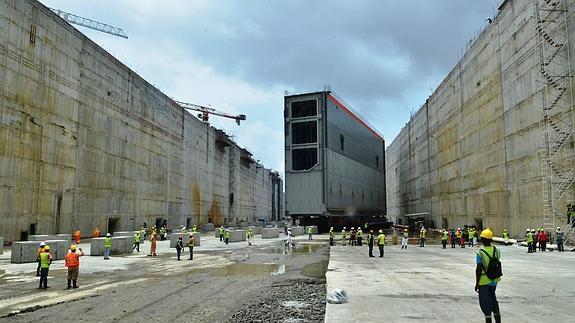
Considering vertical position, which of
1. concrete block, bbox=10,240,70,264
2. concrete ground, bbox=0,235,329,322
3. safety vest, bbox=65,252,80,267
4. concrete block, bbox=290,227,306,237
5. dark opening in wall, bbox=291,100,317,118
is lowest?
concrete block, bbox=290,227,306,237

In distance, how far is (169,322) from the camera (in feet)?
31.2

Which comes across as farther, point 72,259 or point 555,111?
point 555,111

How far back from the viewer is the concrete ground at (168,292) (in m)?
10.3

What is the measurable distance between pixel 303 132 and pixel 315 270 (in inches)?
1505

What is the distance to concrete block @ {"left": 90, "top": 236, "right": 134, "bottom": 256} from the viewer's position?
25.3 metres

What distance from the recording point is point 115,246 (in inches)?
1063

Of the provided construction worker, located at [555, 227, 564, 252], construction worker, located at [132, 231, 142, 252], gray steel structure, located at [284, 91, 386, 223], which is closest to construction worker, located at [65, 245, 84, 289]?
construction worker, located at [132, 231, 142, 252]

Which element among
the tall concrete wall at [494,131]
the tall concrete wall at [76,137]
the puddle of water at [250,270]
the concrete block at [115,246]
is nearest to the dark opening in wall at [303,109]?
the tall concrete wall at [494,131]

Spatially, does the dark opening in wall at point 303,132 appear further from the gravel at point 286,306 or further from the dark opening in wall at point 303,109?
the gravel at point 286,306

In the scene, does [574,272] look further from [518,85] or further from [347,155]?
[347,155]

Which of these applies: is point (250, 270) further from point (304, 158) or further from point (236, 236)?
point (304, 158)

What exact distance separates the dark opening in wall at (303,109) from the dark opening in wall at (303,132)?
1212 mm

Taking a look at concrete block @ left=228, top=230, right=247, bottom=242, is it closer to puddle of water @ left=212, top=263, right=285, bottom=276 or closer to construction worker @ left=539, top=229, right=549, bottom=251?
puddle of water @ left=212, top=263, right=285, bottom=276

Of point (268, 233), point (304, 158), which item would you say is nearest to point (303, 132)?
point (304, 158)
